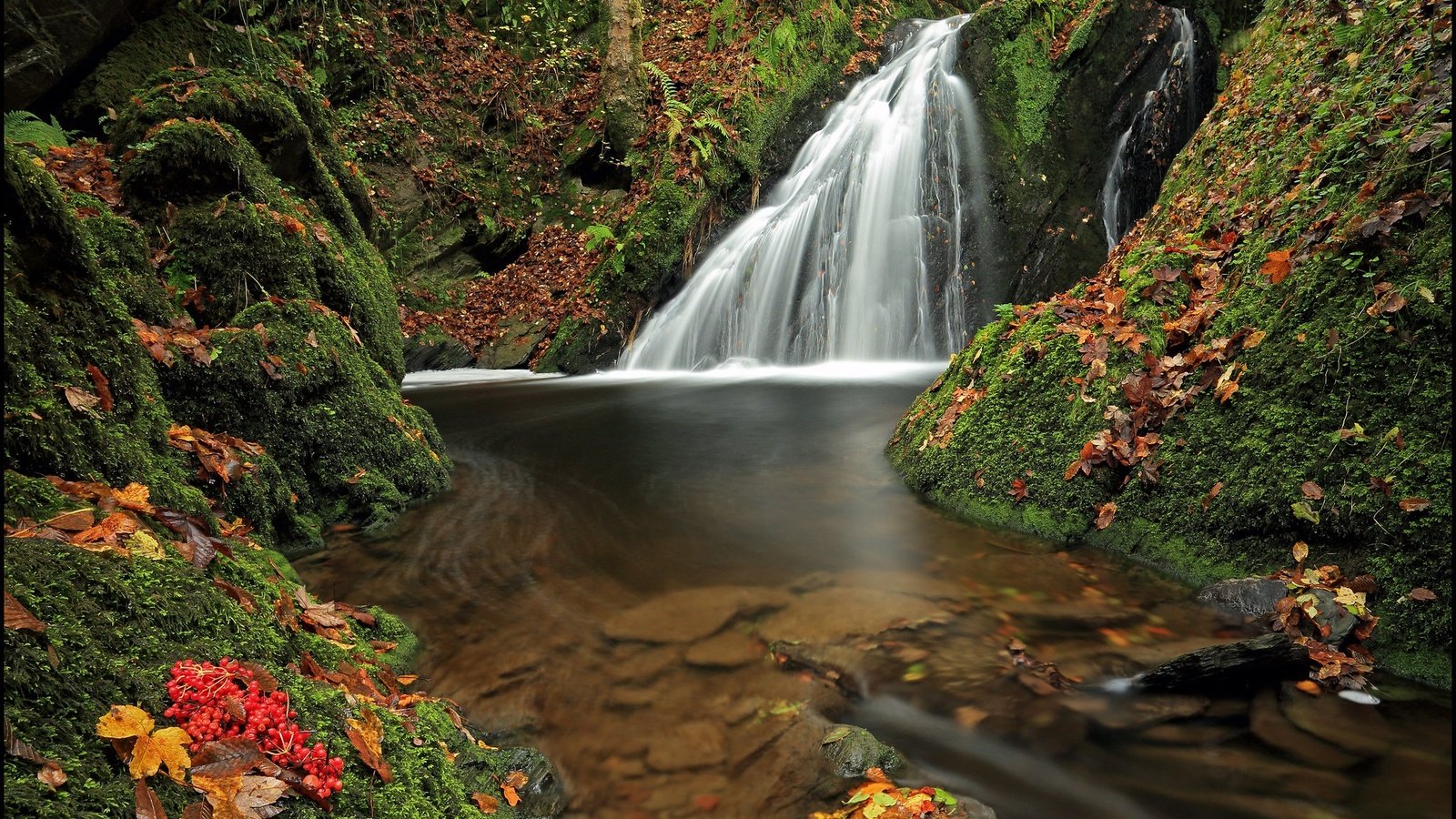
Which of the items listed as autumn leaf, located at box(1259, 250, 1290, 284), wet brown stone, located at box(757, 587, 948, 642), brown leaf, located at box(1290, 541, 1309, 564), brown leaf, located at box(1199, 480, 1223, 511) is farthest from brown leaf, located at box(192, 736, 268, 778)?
autumn leaf, located at box(1259, 250, 1290, 284)

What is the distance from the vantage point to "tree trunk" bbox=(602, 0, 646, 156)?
14.4 m

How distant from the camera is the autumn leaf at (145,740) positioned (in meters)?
1.29

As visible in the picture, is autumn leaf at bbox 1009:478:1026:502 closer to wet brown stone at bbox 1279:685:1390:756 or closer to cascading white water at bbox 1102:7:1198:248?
wet brown stone at bbox 1279:685:1390:756

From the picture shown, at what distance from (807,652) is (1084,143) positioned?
38.8 feet

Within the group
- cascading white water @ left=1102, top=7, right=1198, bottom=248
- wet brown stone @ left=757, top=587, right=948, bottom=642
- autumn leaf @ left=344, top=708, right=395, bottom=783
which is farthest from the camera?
cascading white water @ left=1102, top=7, right=1198, bottom=248

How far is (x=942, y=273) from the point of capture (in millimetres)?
11680

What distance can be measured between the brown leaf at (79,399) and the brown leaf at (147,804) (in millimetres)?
1513

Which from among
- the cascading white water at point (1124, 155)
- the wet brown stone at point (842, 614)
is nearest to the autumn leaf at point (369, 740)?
the wet brown stone at point (842, 614)

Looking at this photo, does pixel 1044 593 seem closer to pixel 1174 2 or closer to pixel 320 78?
pixel 1174 2

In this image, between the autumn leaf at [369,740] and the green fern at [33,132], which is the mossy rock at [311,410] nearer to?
the autumn leaf at [369,740]

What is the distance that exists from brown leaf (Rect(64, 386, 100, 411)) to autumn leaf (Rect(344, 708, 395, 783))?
1.38 meters

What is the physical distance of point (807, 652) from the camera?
3123mm

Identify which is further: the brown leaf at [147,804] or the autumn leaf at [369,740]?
the autumn leaf at [369,740]

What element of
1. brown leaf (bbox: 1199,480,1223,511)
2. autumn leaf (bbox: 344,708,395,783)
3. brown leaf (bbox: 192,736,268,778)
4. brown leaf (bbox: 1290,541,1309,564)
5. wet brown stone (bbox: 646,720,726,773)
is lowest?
wet brown stone (bbox: 646,720,726,773)
